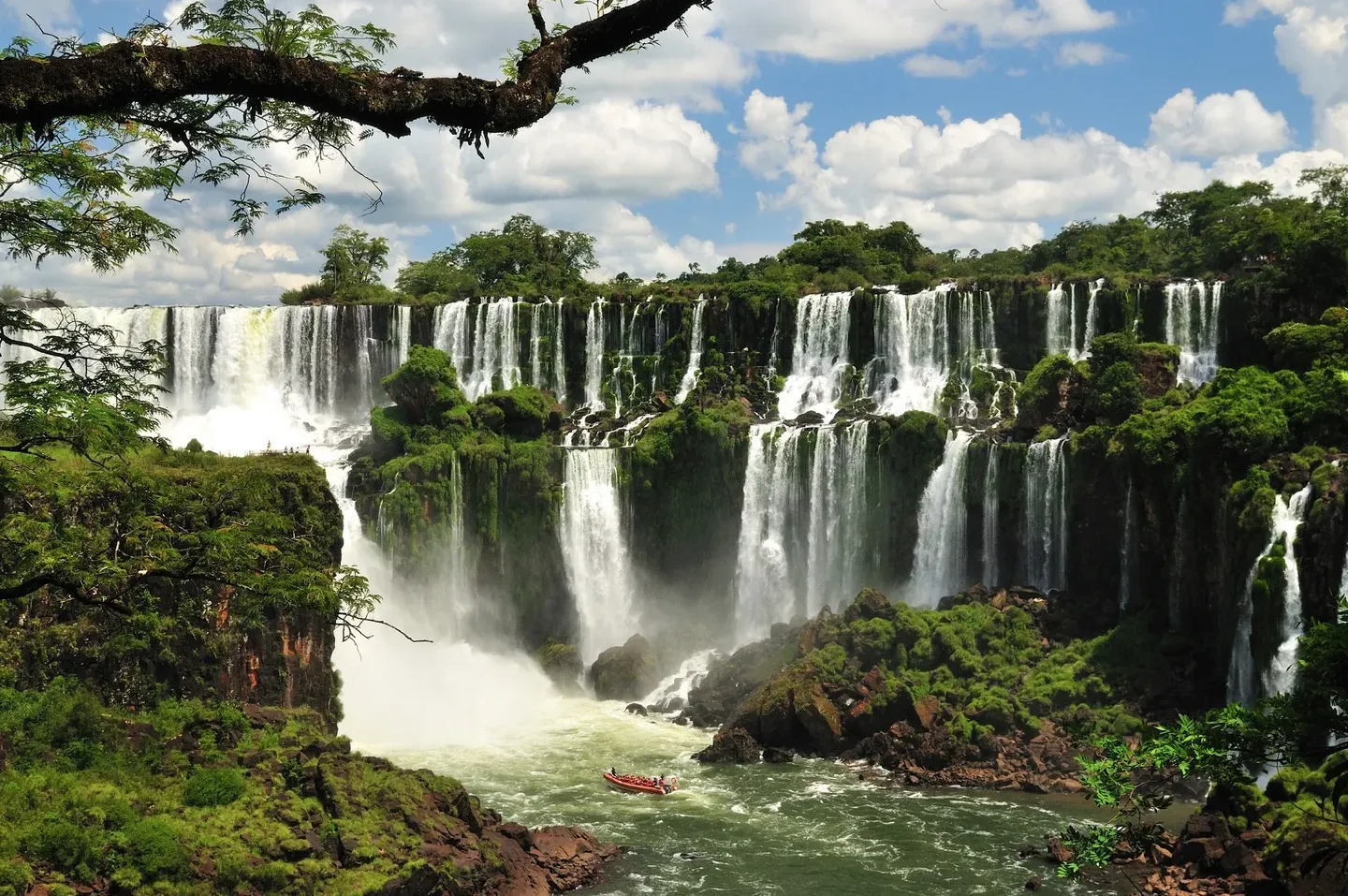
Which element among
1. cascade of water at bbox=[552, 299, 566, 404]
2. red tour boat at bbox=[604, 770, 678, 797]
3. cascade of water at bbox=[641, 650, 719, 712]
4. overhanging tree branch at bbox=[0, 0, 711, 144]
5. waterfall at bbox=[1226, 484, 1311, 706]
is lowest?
red tour boat at bbox=[604, 770, 678, 797]

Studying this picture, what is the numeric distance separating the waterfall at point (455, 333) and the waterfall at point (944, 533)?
1900 centimetres

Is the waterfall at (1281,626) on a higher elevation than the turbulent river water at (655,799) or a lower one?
higher

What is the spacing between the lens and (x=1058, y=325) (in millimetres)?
41719

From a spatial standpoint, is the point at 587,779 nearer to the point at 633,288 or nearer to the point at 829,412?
the point at 829,412

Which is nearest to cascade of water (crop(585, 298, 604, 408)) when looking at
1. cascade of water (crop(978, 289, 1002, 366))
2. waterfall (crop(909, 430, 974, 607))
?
cascade of water (crop(978, 289, 1002, 366))

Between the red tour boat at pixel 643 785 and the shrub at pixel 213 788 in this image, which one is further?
the red tour boat at pixel 643 785

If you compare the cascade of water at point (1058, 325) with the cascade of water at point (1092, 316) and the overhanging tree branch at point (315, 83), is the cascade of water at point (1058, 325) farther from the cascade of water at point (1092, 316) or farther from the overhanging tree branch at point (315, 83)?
the overhanging tree branch at point (315, 83)

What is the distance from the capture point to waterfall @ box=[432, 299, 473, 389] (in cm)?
4759

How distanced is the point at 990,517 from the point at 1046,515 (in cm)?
160

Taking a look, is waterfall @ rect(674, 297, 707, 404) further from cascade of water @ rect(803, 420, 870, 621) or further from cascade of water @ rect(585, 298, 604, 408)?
cascade of water @ rect(803, 420, 870, 621)

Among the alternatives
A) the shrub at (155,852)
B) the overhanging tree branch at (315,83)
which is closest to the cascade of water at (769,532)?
the shrub at (155,852)

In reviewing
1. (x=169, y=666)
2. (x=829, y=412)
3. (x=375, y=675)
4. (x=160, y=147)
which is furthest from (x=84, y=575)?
(x=829, y=412)

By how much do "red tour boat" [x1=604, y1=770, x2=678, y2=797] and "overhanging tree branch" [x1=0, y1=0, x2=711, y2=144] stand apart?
22.5 metres

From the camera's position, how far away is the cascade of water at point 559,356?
47.4 metres
